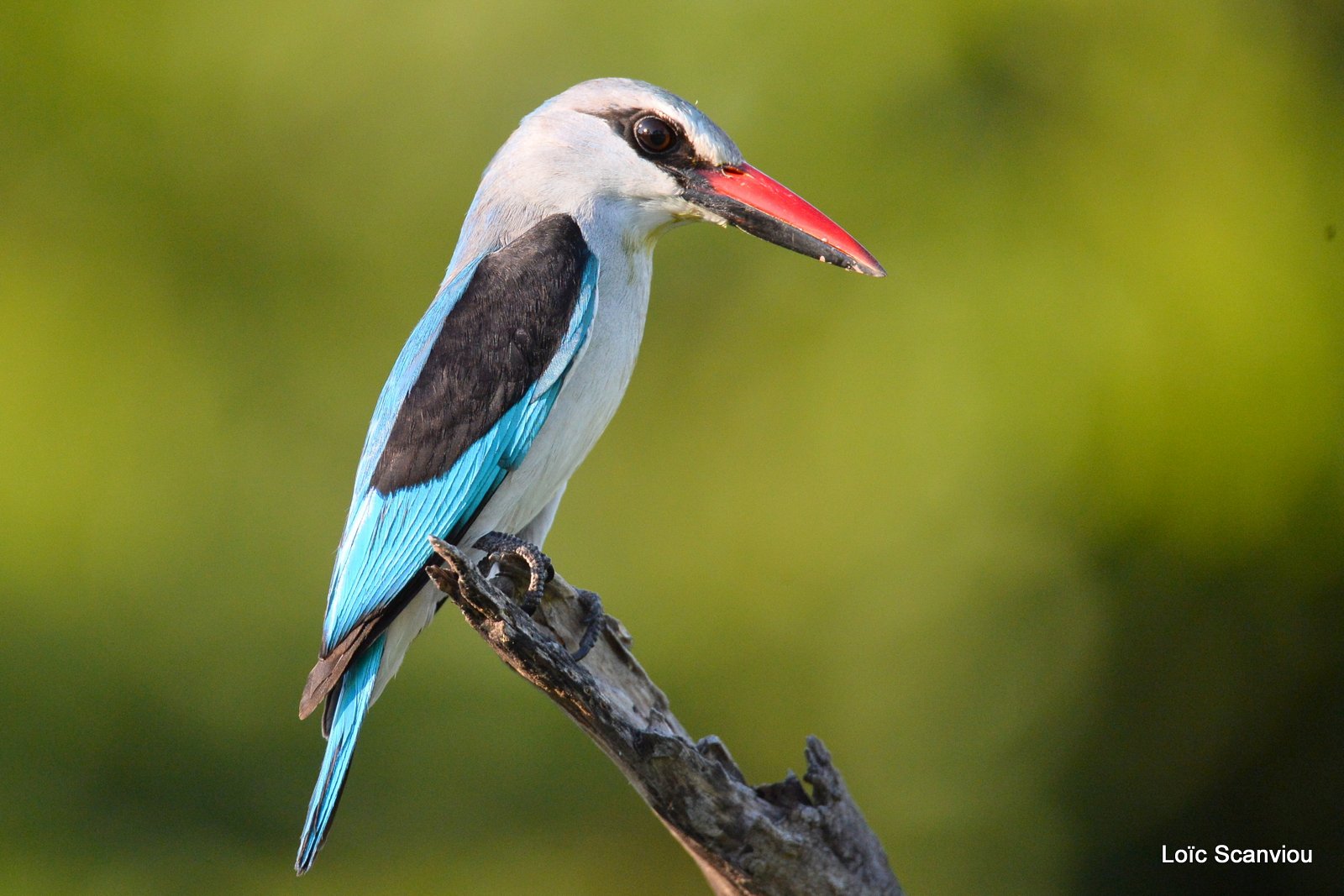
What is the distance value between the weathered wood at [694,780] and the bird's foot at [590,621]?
0.05 ft

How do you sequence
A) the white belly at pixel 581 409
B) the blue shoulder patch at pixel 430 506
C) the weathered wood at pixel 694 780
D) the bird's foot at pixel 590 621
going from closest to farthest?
the weathered wood at pixel 694 780 → the blue shoulder patch at pixel 430 506 → the white belly at pixel 581 409 → the bird's foot at pixel 590 621

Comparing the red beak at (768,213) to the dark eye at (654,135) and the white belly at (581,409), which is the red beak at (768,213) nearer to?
the dark eye at (654,135)

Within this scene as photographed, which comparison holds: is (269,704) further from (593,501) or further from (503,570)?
(503,570)

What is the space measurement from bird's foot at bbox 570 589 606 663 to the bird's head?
85cm

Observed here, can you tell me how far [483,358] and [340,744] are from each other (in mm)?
904

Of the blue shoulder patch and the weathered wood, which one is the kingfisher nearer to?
the blue shoulder patch

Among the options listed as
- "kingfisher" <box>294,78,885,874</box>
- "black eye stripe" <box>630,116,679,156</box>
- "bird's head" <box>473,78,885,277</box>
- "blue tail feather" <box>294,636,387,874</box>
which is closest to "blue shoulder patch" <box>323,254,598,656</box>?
"kingfisher" <box>294,78,885,874</box>

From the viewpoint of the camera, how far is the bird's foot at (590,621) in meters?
2.84

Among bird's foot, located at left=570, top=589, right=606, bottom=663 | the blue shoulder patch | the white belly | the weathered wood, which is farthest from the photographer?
bird's foot, located at left=570, top=589, right=606, bottom=663

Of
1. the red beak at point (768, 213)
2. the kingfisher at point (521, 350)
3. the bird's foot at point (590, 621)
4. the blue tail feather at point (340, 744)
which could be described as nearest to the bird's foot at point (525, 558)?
the kingfisher at point (521, 350)

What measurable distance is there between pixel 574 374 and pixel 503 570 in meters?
0.49

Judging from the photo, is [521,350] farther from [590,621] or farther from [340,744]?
[340,744]

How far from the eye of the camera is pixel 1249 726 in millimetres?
5199

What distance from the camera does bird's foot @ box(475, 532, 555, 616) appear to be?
267 cm
